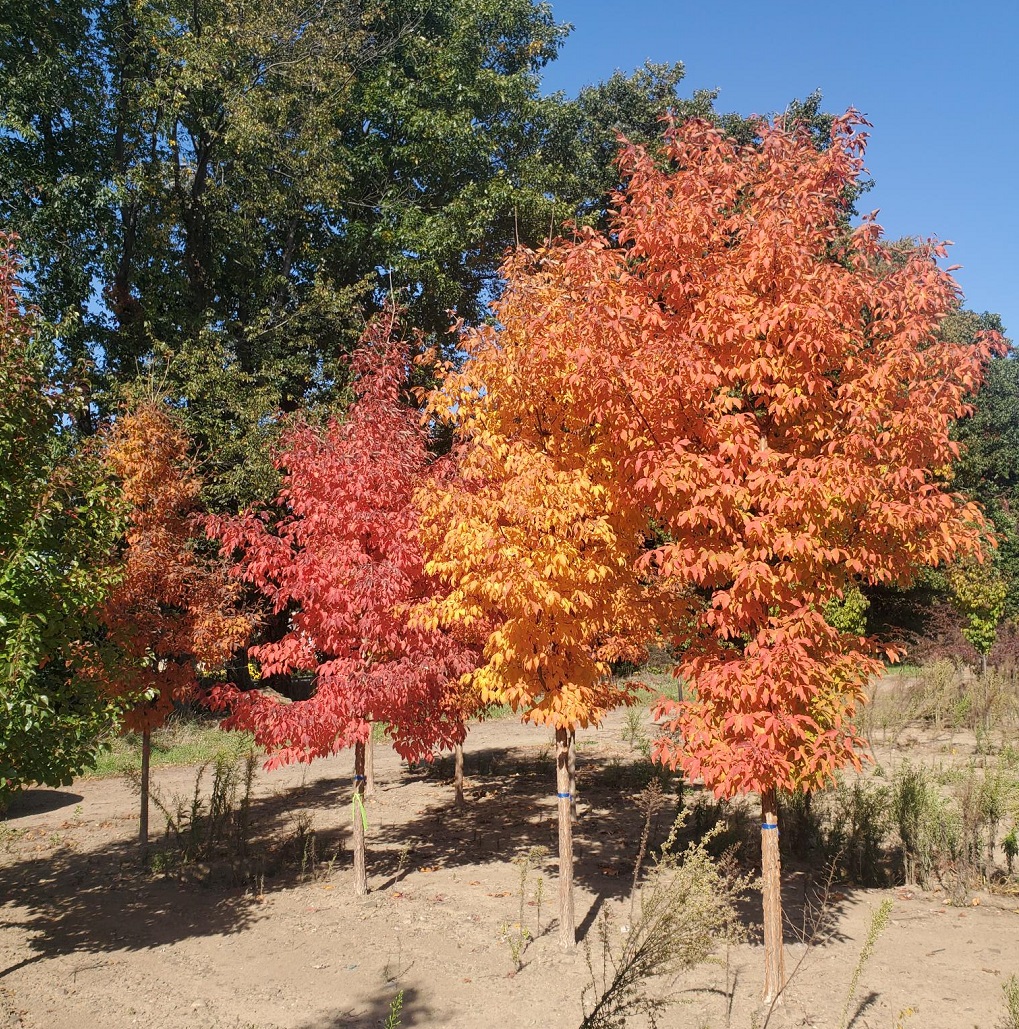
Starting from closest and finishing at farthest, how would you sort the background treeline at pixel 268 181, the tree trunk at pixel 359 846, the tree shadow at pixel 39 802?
the tree trunk at pixel 359 846 < the tree shadow at pixel 39 802 < the background treeline at pixel 268 181

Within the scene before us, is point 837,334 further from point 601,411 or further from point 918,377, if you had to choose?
point 601,411

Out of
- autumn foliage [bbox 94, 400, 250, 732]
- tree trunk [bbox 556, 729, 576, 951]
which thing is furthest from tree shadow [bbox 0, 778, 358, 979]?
tree trunk [bbox 556, 729, 576, 951]

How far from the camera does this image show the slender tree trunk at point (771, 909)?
512 centimetres

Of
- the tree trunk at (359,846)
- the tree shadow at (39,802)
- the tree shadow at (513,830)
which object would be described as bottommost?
the tree shadow at (39,802)

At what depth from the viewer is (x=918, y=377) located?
541 cm

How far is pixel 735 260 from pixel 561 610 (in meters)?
2.61

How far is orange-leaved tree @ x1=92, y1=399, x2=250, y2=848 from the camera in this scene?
8.61 m

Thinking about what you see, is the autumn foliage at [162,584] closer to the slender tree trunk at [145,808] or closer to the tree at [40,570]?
the slender tree trunk at [145,808]

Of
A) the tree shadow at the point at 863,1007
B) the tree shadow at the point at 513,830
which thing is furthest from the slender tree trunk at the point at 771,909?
the tree shadow at the point at 513,830

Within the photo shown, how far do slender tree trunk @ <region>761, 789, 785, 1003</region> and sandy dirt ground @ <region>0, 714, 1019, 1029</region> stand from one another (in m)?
0.22

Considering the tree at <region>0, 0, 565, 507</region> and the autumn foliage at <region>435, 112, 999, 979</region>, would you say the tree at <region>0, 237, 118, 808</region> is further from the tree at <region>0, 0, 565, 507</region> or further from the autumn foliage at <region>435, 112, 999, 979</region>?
the tree at <region>0, 0, 565, 507</region>

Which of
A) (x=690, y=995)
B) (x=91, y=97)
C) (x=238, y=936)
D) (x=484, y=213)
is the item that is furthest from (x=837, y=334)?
(x=91, y=97)

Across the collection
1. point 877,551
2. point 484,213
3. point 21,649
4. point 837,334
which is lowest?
point 21,649

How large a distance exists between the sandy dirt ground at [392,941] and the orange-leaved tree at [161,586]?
1429 millimetres
